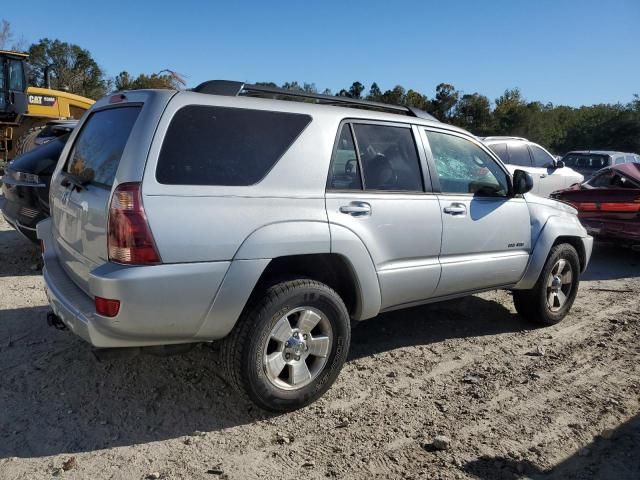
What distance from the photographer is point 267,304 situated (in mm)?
3119

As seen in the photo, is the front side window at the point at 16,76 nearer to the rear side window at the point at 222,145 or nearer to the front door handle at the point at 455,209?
the rear side window at the point at 222,145

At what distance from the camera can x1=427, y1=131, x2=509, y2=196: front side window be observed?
13.9 feet

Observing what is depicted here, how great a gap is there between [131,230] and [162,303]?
41cm

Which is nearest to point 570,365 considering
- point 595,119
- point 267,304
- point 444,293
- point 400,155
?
point 444,293

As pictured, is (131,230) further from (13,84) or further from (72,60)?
(72,60)

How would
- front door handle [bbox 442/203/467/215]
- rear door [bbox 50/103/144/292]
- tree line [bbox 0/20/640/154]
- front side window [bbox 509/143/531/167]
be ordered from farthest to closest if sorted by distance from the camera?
tree line [bbox 0/20/640/154] → front side window [bbox 509/143/531/167] → front door handle [bbox 442/203/467/215] → rear door [bbox 50/103/144/292]

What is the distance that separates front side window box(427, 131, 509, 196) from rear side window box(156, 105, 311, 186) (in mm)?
1389

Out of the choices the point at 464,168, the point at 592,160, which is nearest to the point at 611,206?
the point at 464,168

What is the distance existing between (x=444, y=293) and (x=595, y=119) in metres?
44.4

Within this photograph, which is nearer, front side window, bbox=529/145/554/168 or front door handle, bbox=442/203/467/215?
front door handle, bbox=442/203/467/215

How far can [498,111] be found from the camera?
44219 mm

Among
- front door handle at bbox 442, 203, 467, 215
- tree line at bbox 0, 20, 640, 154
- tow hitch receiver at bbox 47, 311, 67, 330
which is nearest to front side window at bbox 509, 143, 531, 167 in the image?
front door handle at bbox 442, 203, 467, 215

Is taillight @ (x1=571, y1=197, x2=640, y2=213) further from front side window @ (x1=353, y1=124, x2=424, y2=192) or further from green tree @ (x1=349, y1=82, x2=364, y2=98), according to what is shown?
green tree @ (x1=349, y1=82, x2=364, y2=98)

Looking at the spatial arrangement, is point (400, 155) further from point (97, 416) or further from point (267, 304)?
point (97, 416)
